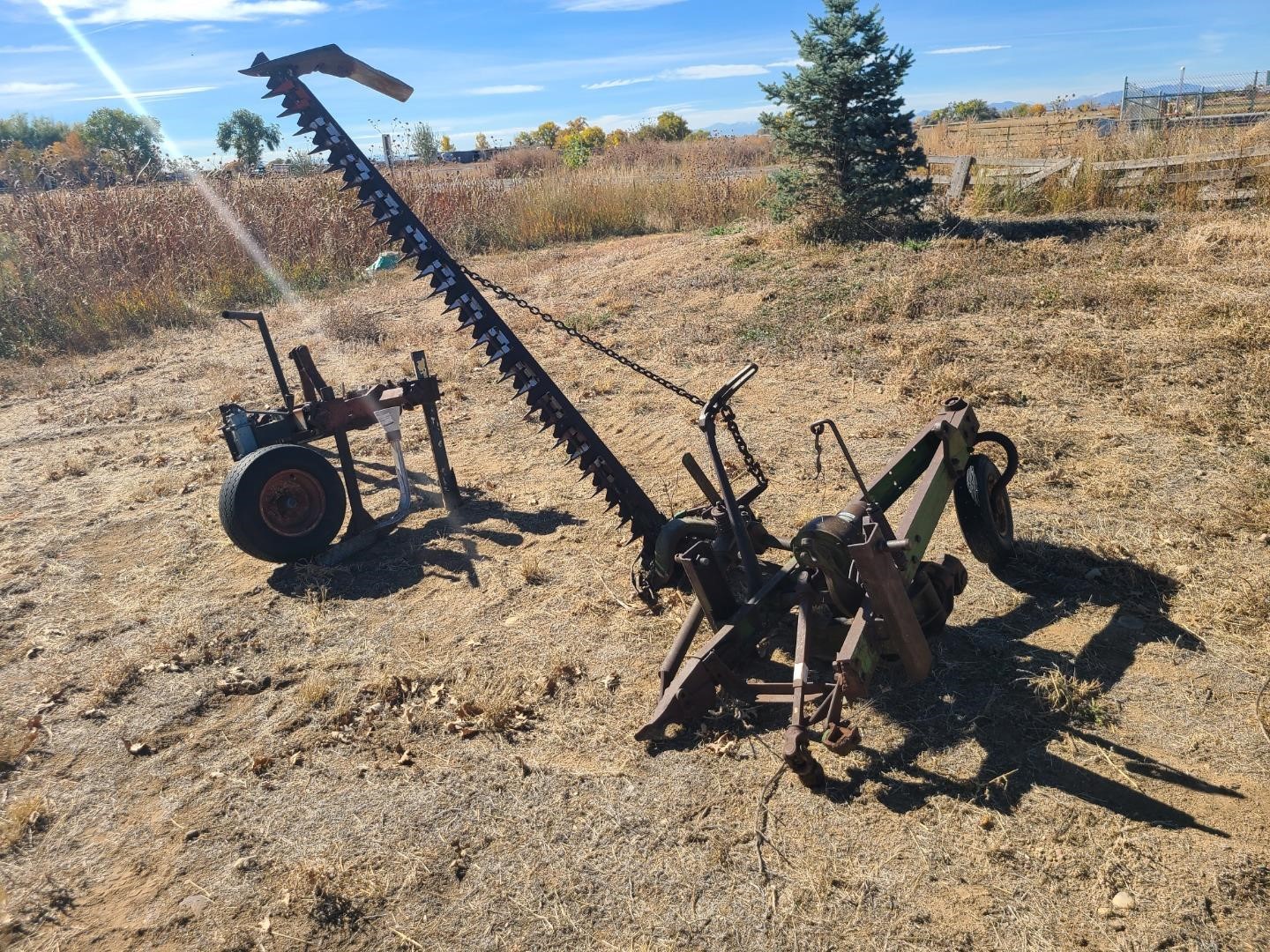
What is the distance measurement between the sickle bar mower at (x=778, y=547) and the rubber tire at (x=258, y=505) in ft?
4.98

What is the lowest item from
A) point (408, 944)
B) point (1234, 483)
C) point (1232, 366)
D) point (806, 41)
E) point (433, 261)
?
point (408, 944)

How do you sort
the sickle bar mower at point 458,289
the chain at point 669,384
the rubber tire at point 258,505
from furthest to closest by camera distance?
the rubber tire at point 258,505 < the sickle bar mower at point 458,289 < the chain at point 669,384

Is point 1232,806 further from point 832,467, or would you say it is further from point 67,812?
point 67,812

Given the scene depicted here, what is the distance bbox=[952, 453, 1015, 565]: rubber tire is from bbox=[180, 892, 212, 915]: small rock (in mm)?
3776

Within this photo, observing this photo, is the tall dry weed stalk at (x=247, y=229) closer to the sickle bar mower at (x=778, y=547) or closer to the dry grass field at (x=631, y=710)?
the dry grass field at (x=631, y=710)

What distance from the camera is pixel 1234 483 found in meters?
5.14

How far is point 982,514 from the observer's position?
4.41 m

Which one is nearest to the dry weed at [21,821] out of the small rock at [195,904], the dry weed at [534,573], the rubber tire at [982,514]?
the small rock at [195,904]

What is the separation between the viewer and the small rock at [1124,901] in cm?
270

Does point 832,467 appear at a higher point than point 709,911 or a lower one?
higher

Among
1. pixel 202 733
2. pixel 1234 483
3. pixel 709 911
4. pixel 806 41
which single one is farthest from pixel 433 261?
pixel 806 41

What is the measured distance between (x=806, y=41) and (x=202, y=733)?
12.3 metres

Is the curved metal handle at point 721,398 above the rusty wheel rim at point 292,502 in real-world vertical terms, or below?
above

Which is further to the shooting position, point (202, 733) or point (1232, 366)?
point (1232, 366)
